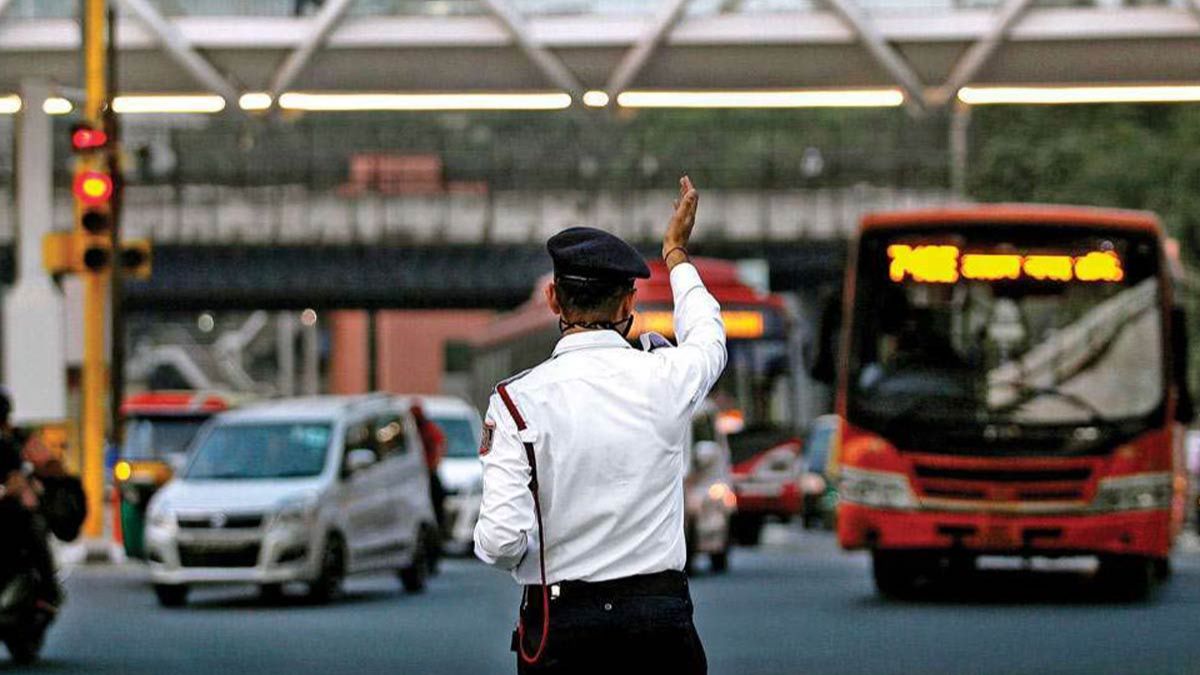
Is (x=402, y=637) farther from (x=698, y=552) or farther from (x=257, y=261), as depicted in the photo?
(x=257, y=261)

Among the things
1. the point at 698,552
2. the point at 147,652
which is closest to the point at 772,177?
the point at 698,552

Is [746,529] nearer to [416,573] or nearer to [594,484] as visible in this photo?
[416,573]

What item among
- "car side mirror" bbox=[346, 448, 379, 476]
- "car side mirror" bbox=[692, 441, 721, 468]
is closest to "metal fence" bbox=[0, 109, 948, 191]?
"car side mirror" bbox=[692, 441, 721, 468]

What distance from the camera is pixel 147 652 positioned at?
16953mm

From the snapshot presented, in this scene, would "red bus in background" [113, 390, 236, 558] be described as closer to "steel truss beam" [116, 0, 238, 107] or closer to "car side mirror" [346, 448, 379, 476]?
"car side mirror" [346, 448, 379, 476]

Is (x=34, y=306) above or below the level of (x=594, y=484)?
above

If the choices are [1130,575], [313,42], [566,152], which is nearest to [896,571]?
[1130,575]

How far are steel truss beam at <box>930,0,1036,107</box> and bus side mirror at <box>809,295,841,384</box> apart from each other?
9.28 feet

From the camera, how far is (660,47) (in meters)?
23.1

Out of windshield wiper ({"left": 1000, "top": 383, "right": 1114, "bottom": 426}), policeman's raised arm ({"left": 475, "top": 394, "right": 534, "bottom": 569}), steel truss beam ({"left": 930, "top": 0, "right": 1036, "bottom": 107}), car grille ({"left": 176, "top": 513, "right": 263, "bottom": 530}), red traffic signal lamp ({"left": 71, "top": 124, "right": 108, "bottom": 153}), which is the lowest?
car grille ({"left": 176, "top": 513, "right": 263, "bottom": 530})

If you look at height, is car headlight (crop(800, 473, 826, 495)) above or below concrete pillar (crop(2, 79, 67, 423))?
below

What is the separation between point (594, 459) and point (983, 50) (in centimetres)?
1747

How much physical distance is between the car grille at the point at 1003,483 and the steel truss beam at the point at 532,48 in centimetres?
434

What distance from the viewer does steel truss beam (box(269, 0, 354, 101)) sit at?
22.6 meters
